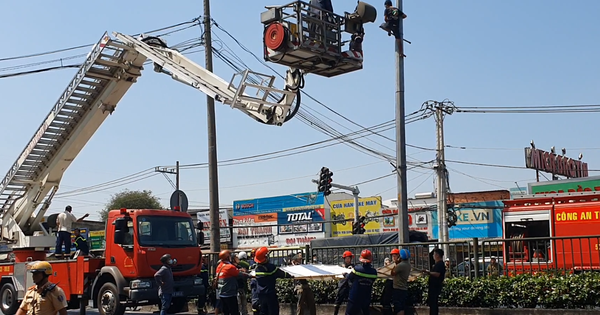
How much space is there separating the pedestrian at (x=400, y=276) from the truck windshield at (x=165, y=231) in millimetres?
5455

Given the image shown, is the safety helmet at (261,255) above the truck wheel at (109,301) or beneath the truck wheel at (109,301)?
above

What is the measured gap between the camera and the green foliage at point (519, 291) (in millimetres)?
11625

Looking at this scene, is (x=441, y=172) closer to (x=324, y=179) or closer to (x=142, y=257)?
(x=324, y=179)

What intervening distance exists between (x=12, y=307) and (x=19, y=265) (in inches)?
44.1

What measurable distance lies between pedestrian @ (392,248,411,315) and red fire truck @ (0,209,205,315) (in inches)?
204

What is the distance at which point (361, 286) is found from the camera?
11367 mm

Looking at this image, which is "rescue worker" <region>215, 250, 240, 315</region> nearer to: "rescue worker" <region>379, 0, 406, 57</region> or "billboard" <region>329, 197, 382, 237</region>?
"rescue worker" <region>379, 0, 406, 57</region>

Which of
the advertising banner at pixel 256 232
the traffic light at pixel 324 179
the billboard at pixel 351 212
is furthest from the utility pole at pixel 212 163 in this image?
the advertising banner at pixel 256 232

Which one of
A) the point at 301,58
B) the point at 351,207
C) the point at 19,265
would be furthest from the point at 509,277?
the point at 351,207

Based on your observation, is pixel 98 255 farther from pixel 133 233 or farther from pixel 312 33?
pixel 312 33

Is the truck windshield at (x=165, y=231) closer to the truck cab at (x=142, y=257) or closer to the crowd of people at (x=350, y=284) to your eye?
the truck cab at (x=142, y=257)

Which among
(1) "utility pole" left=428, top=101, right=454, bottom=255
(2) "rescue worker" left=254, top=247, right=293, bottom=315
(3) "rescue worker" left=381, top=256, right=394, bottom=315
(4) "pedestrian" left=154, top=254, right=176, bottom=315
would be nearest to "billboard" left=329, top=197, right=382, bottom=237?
(1) "utility pole" left=428, top=101, right=454, bottom=255

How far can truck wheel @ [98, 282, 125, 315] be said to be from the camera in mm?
14859

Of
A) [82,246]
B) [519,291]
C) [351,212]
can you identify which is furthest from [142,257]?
[351,212]
